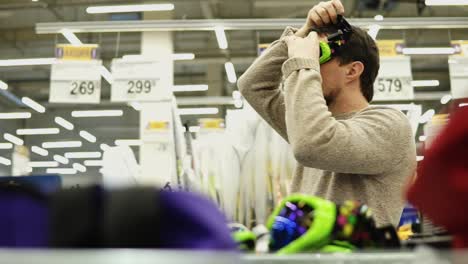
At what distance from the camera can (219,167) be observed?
293cm

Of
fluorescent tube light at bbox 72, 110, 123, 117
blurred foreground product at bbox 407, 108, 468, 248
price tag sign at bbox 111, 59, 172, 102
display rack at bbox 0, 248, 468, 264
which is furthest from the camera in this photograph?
fluorescent tube light at bbox 72, 110, 123, 117

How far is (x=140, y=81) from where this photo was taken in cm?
599

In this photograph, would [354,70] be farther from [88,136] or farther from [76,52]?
[88,136]

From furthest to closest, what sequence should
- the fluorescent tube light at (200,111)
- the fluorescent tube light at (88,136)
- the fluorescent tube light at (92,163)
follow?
1. the fluorescent tube light at (92,163)
2. the fluorescent tube light at (88,136)
3. the fluorescent tube light at (200,111)

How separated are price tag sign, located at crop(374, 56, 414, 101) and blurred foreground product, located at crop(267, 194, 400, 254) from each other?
18.0 feet

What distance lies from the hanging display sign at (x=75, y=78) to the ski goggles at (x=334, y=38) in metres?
4.91

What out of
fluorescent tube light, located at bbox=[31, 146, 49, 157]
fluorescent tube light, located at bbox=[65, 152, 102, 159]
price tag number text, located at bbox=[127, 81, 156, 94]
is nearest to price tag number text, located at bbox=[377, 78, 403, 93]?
price tag number text, located at bbox=[127, 81, 156, 94]

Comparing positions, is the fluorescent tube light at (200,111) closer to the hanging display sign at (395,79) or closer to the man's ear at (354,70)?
the hanging display sign at (395,79)

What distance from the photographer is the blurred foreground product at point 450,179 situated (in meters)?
0.54

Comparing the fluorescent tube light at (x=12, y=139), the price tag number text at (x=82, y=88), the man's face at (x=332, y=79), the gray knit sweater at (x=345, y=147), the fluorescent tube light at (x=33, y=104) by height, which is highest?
the fluorescent tube light at (x=33, y=104)

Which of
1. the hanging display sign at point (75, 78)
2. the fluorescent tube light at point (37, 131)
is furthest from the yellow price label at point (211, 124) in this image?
the fluorescent tube light at point (37, 131)

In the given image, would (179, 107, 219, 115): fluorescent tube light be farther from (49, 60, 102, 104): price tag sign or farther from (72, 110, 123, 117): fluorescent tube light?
(49, 60, 102, 104): price tag sign

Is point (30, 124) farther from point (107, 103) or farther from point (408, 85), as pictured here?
point (408, 85)

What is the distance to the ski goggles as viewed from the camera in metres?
1.54
